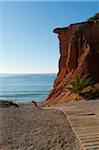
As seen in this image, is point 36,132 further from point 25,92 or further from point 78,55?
point 25,92

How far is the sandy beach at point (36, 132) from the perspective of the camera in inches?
274

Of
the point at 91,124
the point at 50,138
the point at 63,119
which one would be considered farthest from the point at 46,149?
the point at 63,119

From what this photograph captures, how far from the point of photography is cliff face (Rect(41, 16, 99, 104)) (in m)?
22.8

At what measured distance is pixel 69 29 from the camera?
2702 cm

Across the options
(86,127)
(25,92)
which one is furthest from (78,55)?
(25,92)

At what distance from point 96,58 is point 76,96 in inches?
182

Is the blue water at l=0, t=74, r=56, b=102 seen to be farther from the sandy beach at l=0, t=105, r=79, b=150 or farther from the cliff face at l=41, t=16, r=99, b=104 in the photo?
the sandy beach at l=0, t=105, r=79, b=150

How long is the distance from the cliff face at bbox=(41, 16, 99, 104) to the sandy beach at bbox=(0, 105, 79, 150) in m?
10.3

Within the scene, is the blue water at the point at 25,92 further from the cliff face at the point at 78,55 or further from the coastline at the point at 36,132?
the coastline at the point at 36,132

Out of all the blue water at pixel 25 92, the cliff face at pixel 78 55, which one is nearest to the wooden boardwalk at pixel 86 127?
the cliff face at pixel 78 55

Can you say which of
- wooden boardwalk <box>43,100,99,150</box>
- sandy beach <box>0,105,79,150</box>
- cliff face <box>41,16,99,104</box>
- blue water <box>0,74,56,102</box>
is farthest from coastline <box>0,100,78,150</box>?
blue water <box>0,74,56,102</box>

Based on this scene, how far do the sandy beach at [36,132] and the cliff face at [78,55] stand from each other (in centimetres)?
1029

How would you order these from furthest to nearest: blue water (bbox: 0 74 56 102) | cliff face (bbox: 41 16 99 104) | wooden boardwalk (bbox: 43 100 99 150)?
blue water (bbox: 0 74 56 102) → cliff face (bbox: 41 16 99 104) → wooden boardwalk (bbox: 43 100 99 150)

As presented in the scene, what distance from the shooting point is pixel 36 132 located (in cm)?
796
